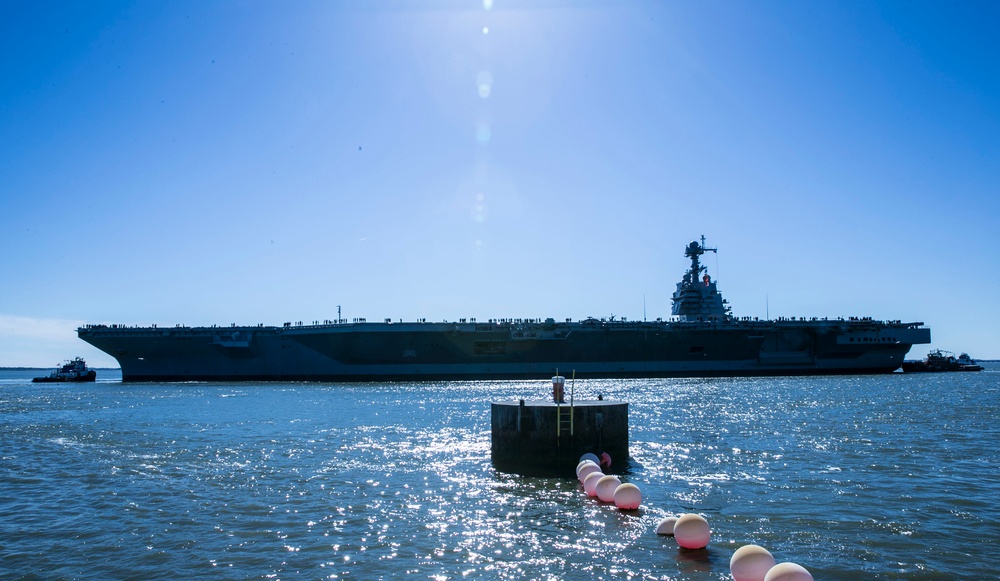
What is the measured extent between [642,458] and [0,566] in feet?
37.2

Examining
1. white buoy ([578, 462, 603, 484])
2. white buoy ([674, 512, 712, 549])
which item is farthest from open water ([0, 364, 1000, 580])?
white buoy ([578, 462, 603, 484])

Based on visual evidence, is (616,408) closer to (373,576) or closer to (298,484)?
(298,484)

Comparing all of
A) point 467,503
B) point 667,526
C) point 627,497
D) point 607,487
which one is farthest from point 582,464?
point 667,526

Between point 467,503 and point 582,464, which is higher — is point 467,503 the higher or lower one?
the lower one

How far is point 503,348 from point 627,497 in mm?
42424

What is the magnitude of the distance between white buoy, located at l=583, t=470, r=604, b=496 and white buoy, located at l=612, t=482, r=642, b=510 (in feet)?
2.77

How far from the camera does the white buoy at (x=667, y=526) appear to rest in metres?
8.95

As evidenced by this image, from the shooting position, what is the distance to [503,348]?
52625 millimetres

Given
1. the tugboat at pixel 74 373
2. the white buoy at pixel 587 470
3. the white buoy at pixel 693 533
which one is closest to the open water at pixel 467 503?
the white buoy at pixel 693 533

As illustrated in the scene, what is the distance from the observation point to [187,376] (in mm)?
55812

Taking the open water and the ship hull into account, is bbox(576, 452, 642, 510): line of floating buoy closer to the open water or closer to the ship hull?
the open water

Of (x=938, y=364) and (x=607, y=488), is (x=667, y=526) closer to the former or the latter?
(x=607, y=488)

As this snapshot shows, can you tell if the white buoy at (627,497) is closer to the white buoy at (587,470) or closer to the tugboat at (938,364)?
the white buoy at (587,470)

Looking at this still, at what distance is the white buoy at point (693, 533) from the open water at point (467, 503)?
13 cm
